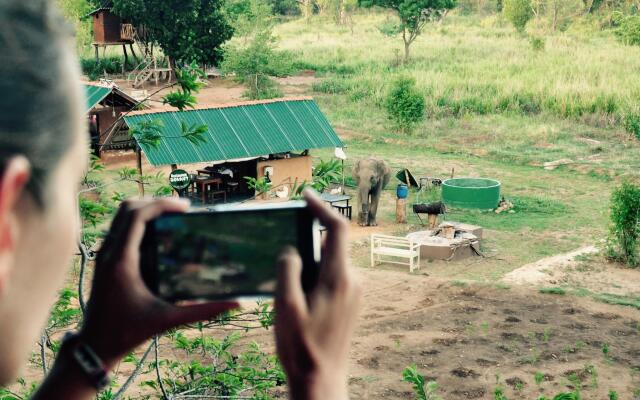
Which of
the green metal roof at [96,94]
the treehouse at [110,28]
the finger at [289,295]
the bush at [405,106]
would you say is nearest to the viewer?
the finger at [289,295]

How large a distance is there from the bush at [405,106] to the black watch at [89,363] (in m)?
24.0

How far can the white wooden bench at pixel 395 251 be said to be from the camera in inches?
558

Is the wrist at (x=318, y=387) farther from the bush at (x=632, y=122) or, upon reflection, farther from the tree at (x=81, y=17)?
the tree at (x=81, y=17)

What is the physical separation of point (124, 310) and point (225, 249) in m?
0.22

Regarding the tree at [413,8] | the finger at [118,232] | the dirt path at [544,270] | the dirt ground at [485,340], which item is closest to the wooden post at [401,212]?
the dirt path at [544,270]

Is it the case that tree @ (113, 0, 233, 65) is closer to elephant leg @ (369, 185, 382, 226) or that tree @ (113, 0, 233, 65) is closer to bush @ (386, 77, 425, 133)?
bush @ (386, 77, 425, 133)

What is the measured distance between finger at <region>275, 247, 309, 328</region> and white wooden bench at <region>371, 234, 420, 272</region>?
13107mm

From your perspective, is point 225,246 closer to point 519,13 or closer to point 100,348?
point 100,348

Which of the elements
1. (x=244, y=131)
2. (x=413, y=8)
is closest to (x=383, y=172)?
(x=244, y=131)

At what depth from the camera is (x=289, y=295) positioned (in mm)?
1003

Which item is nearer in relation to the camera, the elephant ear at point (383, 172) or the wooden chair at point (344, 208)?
the wooden chair at point (344, 208)

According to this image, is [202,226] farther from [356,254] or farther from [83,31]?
[83,31]

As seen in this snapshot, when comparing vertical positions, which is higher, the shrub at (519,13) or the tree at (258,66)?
the shrub at (519,13)

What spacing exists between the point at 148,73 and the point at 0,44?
34741 mm
